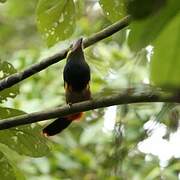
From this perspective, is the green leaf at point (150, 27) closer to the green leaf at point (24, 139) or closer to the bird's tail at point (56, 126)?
the green leaf at point (24, 139)

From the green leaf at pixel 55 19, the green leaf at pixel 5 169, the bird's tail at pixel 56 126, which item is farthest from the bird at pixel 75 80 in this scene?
the green leaf at pixel 5 169

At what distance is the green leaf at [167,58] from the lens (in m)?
0.28

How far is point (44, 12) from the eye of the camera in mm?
1206

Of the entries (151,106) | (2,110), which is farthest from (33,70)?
(151,106)

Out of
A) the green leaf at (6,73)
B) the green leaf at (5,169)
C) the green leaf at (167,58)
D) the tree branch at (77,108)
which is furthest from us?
the green leaf at (6,73)

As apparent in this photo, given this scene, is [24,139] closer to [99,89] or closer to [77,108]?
[77,108]

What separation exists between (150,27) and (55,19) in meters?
1.00

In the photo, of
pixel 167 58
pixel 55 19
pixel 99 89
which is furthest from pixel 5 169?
pixel 99 89

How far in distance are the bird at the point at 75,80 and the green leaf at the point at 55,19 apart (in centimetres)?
13

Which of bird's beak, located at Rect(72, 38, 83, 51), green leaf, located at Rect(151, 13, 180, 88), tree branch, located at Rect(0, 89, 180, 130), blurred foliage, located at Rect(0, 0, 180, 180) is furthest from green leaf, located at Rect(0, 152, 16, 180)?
green leaf, located at Rect(151, 13, 180, 88)

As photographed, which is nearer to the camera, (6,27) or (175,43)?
(175,43)

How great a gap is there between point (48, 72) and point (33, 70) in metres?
2.09

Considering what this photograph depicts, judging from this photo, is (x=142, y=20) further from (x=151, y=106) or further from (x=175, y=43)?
(x=151, y=106)

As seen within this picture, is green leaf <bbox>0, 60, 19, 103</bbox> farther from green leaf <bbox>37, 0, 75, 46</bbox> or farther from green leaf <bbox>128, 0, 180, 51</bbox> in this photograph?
green leaf <bbox>128, 0, 180, 51</bbox>
